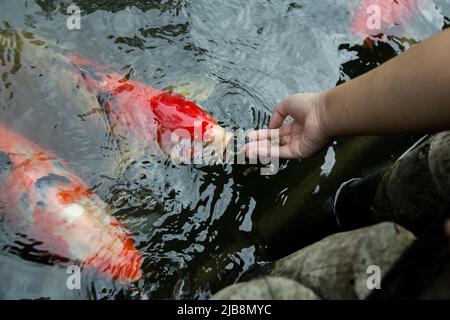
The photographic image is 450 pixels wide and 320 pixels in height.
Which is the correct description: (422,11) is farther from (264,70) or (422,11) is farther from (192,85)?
(192,85)

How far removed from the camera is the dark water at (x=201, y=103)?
9.73 feet

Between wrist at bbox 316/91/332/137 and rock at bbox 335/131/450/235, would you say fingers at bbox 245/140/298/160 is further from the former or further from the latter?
rock at bbox 335/131/450/235

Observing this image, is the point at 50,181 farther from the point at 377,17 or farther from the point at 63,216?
the point at 377,17

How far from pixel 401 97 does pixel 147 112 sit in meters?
1.76

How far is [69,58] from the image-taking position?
3.74 m

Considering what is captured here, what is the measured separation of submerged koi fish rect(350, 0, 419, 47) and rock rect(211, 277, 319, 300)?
273 centimetres

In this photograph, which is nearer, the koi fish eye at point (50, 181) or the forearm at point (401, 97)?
the forearm at point (401, 97)

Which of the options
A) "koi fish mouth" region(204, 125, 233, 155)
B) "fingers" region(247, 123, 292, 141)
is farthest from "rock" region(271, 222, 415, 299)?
"koi fish mouth" region(204, 125, 233, 155)

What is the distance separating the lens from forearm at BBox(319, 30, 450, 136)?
7.18 ft

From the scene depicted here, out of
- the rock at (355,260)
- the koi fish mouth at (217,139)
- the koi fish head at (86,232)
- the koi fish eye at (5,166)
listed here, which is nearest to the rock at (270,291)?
the rock at (355,260)

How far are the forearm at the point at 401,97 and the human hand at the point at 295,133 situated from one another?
0.12 metres

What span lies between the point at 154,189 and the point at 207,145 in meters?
0.46

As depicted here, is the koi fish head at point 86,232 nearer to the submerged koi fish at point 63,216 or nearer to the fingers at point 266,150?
the submerged koi fish at point 63,216

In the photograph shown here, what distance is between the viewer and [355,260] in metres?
2.02
